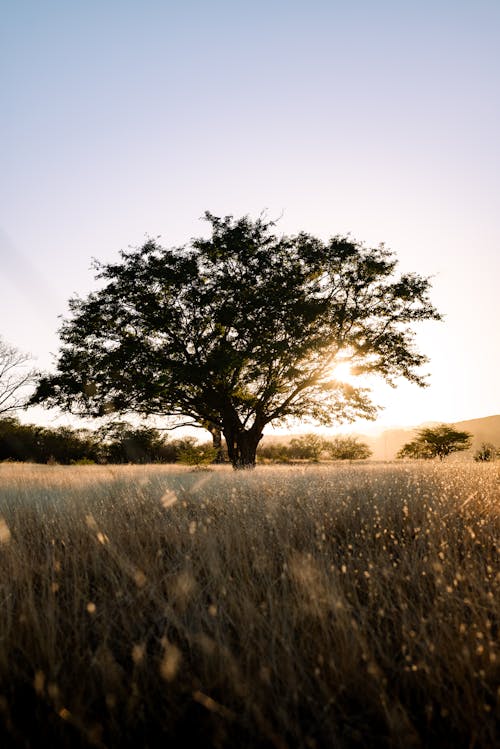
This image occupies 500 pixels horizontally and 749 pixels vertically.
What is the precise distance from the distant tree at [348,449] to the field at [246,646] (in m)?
36.8

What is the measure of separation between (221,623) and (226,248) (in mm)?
13811

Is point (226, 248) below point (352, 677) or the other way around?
the other way around

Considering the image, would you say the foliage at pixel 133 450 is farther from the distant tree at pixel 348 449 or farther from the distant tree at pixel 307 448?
the distant tree at pixel 348 449

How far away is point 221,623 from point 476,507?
11.8 feet

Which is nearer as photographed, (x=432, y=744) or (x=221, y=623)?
(x=432, y=744)

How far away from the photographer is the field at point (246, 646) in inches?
76.0

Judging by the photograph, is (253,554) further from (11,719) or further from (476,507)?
(476,507)

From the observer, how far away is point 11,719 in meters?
2.03

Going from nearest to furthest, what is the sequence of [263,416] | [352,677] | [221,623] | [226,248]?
[352,677], [221,623], [226,248], [263,416]

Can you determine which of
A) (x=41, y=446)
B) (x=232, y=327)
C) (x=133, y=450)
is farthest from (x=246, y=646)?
(x=41, y=446)

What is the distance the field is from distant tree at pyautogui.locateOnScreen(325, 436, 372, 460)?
3678cm

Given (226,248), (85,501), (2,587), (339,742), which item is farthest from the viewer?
(226,248)

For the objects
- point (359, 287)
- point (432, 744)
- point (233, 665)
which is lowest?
point (432, 744)

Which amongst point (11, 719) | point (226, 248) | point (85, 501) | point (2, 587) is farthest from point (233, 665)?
point (226, 248)
